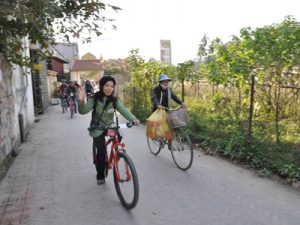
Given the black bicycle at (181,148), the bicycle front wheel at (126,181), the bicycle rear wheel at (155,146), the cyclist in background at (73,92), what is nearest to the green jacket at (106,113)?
the bicycle front wheel at (126,181)

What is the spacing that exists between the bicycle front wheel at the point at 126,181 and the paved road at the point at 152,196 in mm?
146

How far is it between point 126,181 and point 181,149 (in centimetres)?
207

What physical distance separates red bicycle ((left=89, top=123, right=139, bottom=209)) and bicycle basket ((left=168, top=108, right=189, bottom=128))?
1.55 meters

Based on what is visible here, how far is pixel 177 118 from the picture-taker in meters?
5.96

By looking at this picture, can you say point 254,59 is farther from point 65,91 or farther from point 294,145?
point 65,91

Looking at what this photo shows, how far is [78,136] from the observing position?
10180 millimetres

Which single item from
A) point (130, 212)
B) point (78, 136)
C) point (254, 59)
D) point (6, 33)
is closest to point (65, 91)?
point (78, 136)

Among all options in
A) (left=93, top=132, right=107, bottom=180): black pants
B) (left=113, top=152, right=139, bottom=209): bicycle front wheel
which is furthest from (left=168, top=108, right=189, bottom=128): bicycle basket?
(left=113, top=152, right=139, bottom=209): bicycle front wheel

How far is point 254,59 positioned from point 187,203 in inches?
138

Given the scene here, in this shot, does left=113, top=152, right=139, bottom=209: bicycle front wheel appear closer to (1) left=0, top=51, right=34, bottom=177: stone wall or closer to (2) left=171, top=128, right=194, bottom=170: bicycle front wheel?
(2) left=171, top=128, right=194, bottom=170: bicycle front wheel

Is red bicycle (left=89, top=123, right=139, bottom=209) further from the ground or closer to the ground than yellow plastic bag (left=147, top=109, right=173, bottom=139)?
closer to the ground

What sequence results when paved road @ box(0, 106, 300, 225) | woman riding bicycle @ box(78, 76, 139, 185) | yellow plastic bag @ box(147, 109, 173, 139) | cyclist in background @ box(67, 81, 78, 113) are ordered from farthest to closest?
cyclist in background @ box(67, 81, 78, 113)
yellow plastic bag @ box(147, 109, 173, 139)
woman riding bicycle @ box(78, 76, 139, 185)
paved road @ box(0, 106, 300, 225)

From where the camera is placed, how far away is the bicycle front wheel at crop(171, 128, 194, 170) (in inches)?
237

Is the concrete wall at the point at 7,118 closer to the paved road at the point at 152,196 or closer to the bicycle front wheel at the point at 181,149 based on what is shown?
the paved road at the point at 152,196
